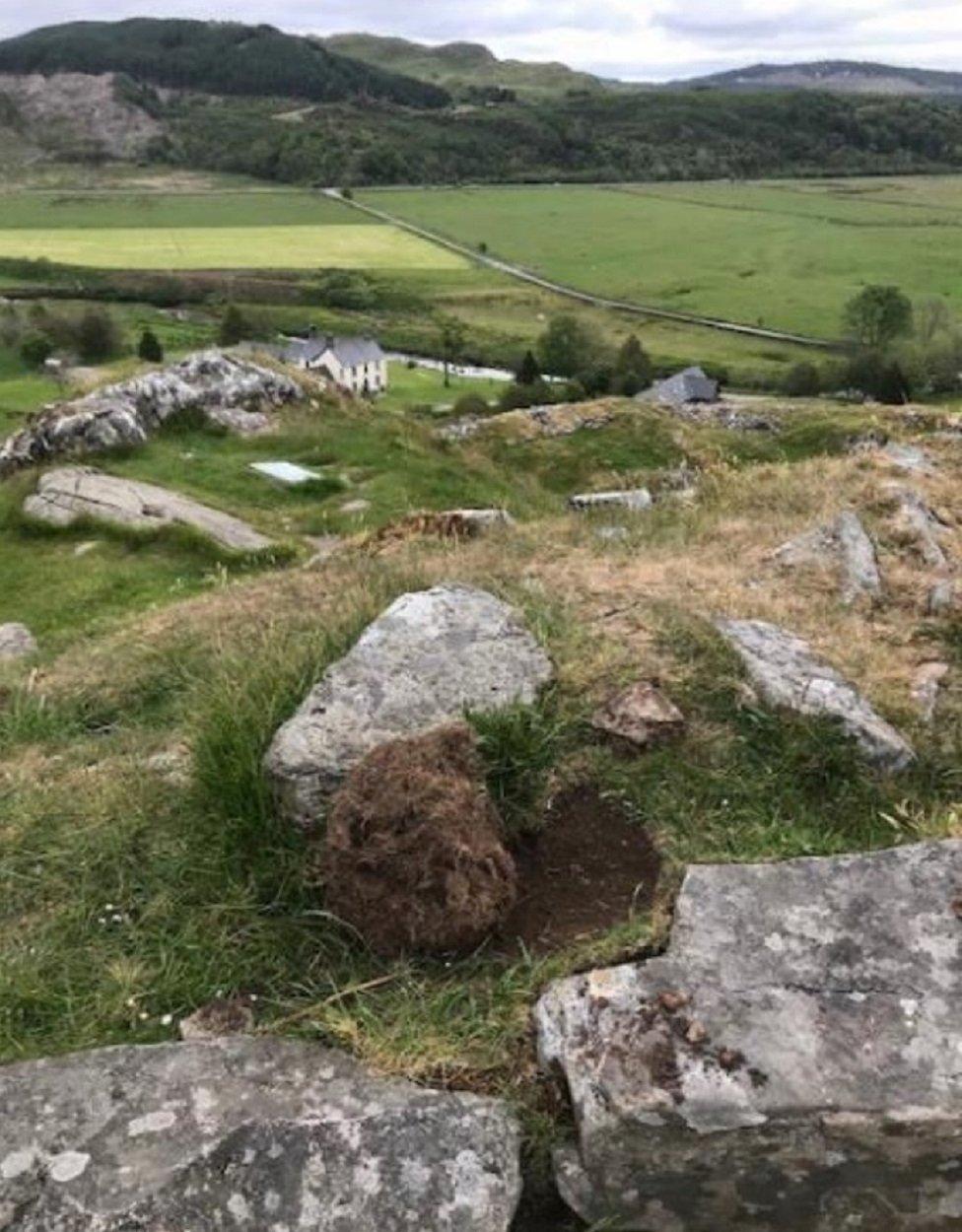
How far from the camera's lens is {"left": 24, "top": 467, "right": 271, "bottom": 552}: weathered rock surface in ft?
69.7

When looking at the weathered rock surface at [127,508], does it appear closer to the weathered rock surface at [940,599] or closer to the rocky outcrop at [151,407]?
the rocky outcrop at [151,407]

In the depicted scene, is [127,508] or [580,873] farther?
[127,508]

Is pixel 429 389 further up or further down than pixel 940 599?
further down

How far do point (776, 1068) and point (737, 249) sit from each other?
163945 mm

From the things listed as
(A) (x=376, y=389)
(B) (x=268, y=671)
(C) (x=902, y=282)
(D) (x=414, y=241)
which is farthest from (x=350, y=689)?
(D) (x=414, y=241)

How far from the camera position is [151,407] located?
2791 centimetres

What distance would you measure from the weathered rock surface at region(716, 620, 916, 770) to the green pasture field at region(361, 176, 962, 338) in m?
115

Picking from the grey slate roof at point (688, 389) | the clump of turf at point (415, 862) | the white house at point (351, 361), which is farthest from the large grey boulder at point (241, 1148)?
the white house at point (351, 361)

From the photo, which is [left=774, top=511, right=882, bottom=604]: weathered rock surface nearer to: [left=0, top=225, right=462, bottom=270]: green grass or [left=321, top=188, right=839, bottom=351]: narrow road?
[left=321, top=188, right=839, bottom=351]: narrow road

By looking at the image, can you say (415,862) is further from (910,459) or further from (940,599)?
(910,459)

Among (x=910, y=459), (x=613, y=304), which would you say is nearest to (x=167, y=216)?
(x=613, y=304)

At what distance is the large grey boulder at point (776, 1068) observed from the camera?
4.25 meters

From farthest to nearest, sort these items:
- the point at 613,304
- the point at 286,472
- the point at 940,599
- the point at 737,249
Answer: the point at 737,249, the point at 613,304, the point at 286,472, the point at 940,599

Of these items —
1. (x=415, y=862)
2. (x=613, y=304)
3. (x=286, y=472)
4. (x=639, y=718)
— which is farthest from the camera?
(x=613, y=304)
